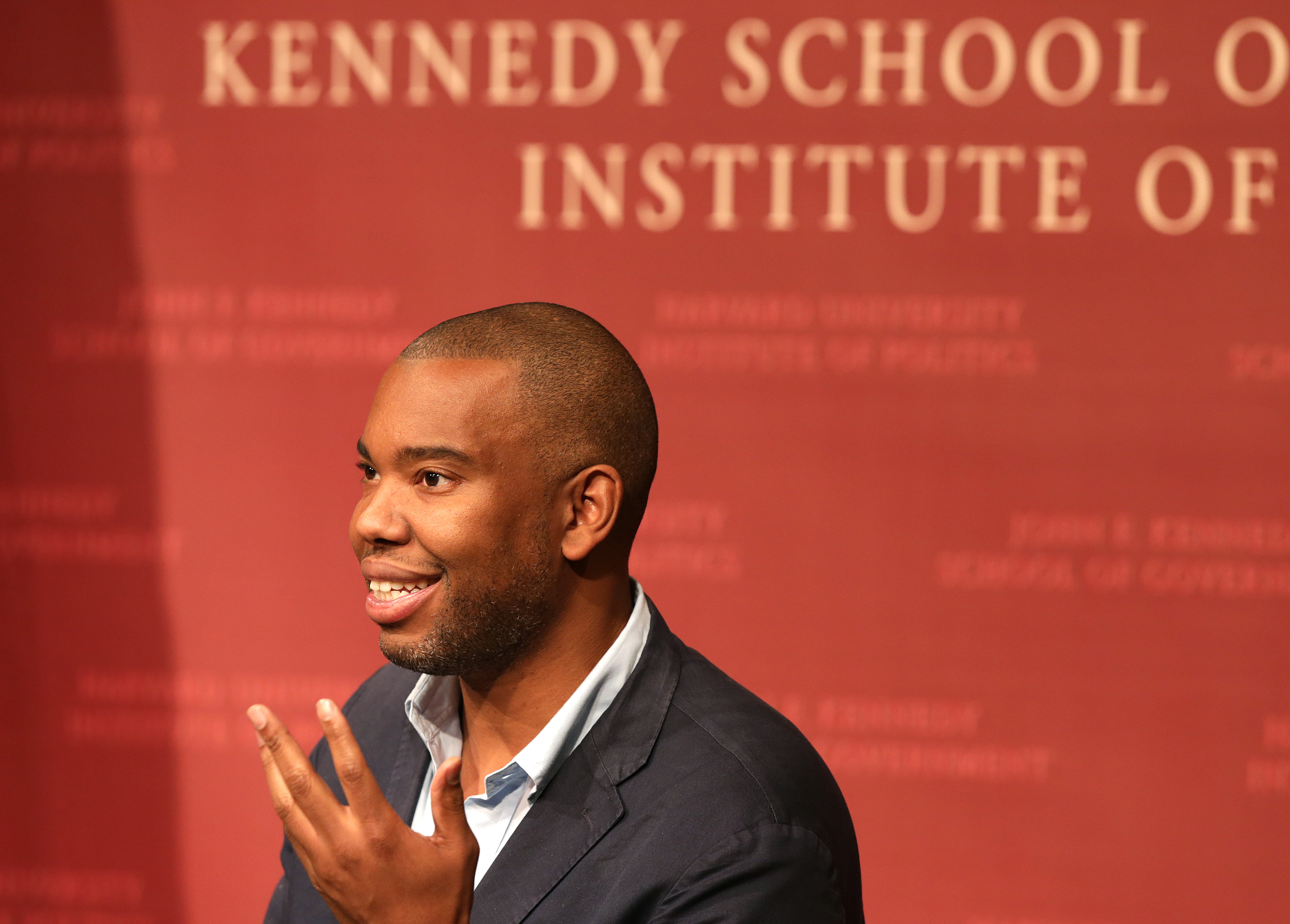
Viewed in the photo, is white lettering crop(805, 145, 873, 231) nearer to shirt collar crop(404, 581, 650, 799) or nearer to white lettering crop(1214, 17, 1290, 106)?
white lettering crop(1214, 17, 1290, 106)

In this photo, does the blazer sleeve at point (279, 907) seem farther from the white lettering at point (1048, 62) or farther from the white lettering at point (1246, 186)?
the white lettering at point (1246, 186)

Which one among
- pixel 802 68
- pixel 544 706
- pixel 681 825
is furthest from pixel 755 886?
pixel 802 68

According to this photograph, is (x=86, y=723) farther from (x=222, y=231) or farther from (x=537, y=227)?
(x=537, y=227)

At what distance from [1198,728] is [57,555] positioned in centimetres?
229

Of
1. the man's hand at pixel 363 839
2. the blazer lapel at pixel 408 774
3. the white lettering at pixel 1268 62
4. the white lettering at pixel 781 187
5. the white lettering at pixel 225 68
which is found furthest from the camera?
the white lettering at pixel 225 68

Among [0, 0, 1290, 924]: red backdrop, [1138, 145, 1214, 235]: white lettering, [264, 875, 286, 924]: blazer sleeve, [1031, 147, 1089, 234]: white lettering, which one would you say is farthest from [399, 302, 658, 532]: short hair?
[1138, 145, 1214, 235]: white lettering

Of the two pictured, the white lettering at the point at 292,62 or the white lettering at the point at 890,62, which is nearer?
the white lettering at the point at 890,62

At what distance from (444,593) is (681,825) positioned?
0.33 meters

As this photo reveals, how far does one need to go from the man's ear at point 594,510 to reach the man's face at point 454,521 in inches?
1.0

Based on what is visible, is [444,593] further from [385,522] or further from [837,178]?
[837,178]

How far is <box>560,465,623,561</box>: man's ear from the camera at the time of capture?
130cm

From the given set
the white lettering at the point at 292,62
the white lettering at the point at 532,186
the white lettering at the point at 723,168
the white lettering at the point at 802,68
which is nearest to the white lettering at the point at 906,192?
the white lettering at the point at 802,68

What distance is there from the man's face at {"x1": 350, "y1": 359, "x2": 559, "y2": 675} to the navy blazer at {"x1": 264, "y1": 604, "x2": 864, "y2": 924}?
0.16 metres

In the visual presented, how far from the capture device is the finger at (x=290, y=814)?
3.57 ft
